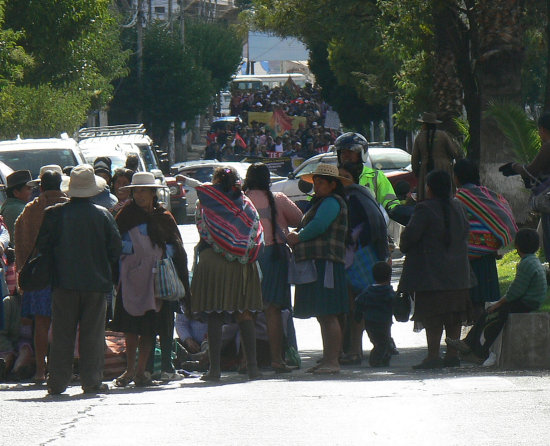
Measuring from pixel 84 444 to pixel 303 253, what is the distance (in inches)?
153

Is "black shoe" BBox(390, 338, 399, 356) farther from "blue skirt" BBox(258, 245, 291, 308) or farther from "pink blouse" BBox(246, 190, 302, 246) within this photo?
"pink blouse" BBox(246, 190, 302, 246)

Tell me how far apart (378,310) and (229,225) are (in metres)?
1.59

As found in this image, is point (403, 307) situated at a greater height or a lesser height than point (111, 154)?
lesser

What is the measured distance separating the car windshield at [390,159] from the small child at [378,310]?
18988mm

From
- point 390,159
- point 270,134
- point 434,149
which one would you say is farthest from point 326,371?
point 270,134

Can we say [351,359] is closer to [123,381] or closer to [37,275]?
[123,381]

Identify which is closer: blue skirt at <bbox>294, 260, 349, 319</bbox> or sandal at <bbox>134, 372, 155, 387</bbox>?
sandal at <bbox>134, 372, 155, 387</bbox>

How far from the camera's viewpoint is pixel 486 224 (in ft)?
38.4

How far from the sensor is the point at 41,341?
11219mm

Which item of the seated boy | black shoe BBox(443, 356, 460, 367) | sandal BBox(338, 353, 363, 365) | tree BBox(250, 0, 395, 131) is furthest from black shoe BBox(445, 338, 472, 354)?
tree BBox(250, 0, 395, 131)

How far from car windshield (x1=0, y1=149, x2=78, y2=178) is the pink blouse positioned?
336 inches

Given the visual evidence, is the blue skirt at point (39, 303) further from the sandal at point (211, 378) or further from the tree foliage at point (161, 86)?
the tree foliage at point (161, 86)

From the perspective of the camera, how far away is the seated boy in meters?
11.0

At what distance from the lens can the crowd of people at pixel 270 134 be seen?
56.8m
